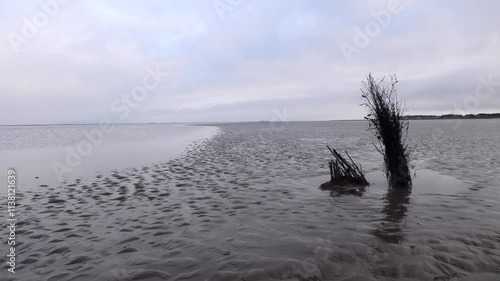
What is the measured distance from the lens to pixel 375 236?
6.16 metres

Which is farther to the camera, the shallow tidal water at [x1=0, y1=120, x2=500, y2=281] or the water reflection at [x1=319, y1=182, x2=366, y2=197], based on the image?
the water reflection at [x1=319, y1=182, x2=366, y2=197]

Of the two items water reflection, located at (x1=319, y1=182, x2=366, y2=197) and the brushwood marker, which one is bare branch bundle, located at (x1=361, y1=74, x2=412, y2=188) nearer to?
water reflection, located at (x1=319, y1=182, x2=366, y2=197)

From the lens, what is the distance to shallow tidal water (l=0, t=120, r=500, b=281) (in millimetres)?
4969

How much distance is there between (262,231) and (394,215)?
3364 millimetres

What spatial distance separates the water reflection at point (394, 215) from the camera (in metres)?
6.12

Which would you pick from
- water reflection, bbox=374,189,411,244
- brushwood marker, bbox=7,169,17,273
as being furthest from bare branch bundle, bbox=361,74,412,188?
brushwood marker, bbox=7,169,17,273

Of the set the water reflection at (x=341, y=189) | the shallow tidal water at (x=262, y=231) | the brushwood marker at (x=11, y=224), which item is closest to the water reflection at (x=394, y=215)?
the shallow tidal water at (x=262, y=231)

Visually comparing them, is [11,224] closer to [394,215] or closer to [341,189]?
[394,215]

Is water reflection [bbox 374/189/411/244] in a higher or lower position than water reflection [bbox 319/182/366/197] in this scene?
higher

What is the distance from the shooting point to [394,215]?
295 inches

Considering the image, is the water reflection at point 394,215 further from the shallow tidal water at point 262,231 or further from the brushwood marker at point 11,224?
the brushwood marker at point 11,224

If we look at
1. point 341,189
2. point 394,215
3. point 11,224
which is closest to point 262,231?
point 394,215

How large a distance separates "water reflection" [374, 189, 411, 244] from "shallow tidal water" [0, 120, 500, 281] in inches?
1.0

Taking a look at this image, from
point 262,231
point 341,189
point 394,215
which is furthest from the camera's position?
point 341,189
